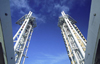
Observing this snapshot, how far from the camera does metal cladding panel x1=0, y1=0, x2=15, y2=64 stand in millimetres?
5339

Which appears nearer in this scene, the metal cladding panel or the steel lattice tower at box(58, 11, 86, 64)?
the metal cladding panel

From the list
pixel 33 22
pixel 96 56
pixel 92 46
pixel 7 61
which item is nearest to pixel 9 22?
pixel 7 61

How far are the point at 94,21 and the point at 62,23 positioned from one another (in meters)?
21.0

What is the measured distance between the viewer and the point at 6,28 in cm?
584

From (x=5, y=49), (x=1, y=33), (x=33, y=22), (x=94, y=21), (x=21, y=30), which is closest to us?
(x=94, y=21)

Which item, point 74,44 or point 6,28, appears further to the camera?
point 74,44

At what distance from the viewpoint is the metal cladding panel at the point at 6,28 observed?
17.5 ft

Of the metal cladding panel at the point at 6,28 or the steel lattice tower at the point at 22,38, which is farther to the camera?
the steel lattice tower at the point at 22,38

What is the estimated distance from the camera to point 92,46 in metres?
5.93

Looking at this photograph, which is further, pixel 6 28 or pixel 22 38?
pixel 22 38

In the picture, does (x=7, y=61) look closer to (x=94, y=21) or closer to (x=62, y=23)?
(x=94, y=21)

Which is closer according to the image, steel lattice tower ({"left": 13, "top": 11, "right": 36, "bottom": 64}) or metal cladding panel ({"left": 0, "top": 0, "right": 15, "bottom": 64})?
metal cladding panel ({"left": 0, "top": 0, "right": 15, "bottom": 64})

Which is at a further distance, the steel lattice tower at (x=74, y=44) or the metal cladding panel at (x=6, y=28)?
the steel lattice tower at (x=74, y=44)

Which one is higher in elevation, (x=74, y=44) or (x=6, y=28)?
(x=74, y=44)
